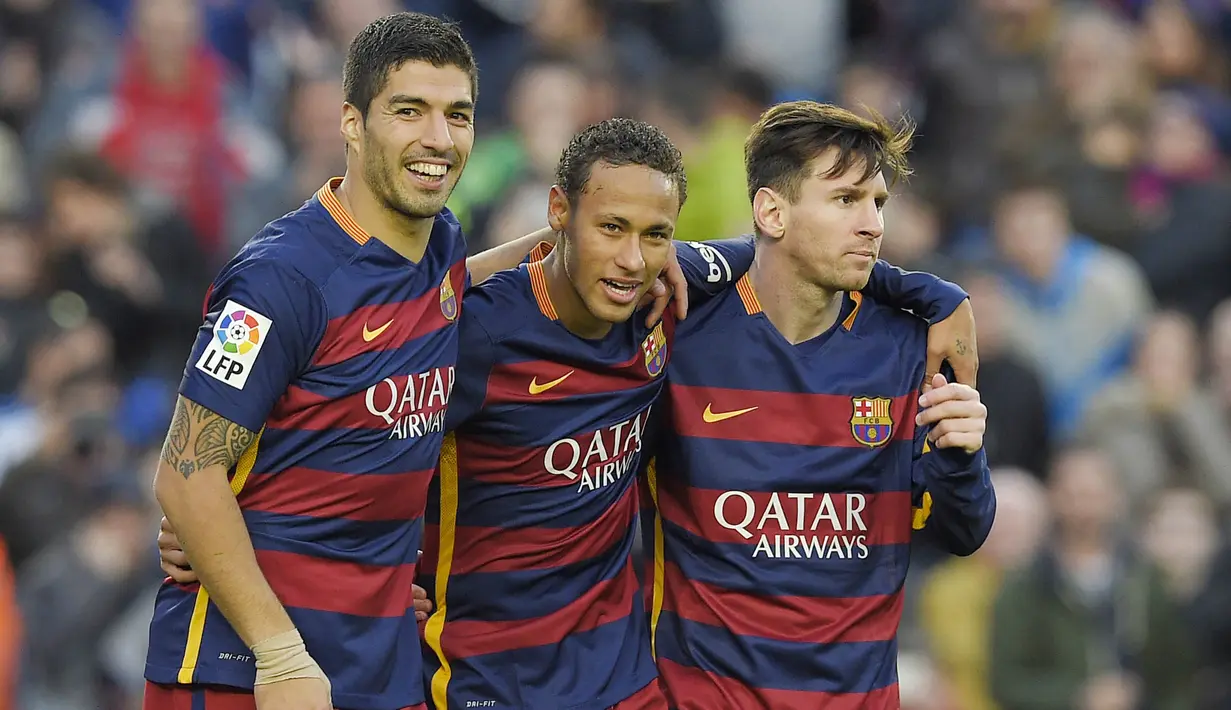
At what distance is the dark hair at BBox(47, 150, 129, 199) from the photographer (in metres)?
9.62

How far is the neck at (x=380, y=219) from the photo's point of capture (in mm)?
4762

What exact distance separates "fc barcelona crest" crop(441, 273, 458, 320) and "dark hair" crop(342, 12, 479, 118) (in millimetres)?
478

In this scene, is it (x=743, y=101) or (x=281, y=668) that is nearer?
→ (x=281, y=668)

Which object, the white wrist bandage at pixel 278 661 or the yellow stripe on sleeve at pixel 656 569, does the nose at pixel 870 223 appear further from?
the white wrist bandage at pixel 278 661

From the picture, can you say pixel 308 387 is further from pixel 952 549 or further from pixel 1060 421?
pixel 1060 421

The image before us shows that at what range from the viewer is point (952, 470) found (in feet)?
16.8

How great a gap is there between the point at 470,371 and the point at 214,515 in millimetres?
887

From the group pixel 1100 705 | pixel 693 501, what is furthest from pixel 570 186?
pixel 1100 705

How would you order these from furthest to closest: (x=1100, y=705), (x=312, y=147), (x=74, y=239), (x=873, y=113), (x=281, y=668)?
(x=312, y=147), (x=74, y=239), (x=1100, y=705), (x=873, y=113), (x=281, y=668)

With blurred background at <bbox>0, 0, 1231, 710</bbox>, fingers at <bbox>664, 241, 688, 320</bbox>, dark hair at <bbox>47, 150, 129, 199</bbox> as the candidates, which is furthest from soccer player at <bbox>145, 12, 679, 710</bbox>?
dark hair at <bbox>47, 150, 129, 199</bbox>

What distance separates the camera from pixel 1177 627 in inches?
341

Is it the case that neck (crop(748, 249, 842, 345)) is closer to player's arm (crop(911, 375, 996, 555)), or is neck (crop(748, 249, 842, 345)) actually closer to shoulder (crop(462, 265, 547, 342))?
player's arm (crop(911, 375, 996, 555))

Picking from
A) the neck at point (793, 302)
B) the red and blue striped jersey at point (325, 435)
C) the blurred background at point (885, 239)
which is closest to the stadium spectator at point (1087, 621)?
the blurred background at point (885, 239)

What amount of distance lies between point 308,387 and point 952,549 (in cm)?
190
